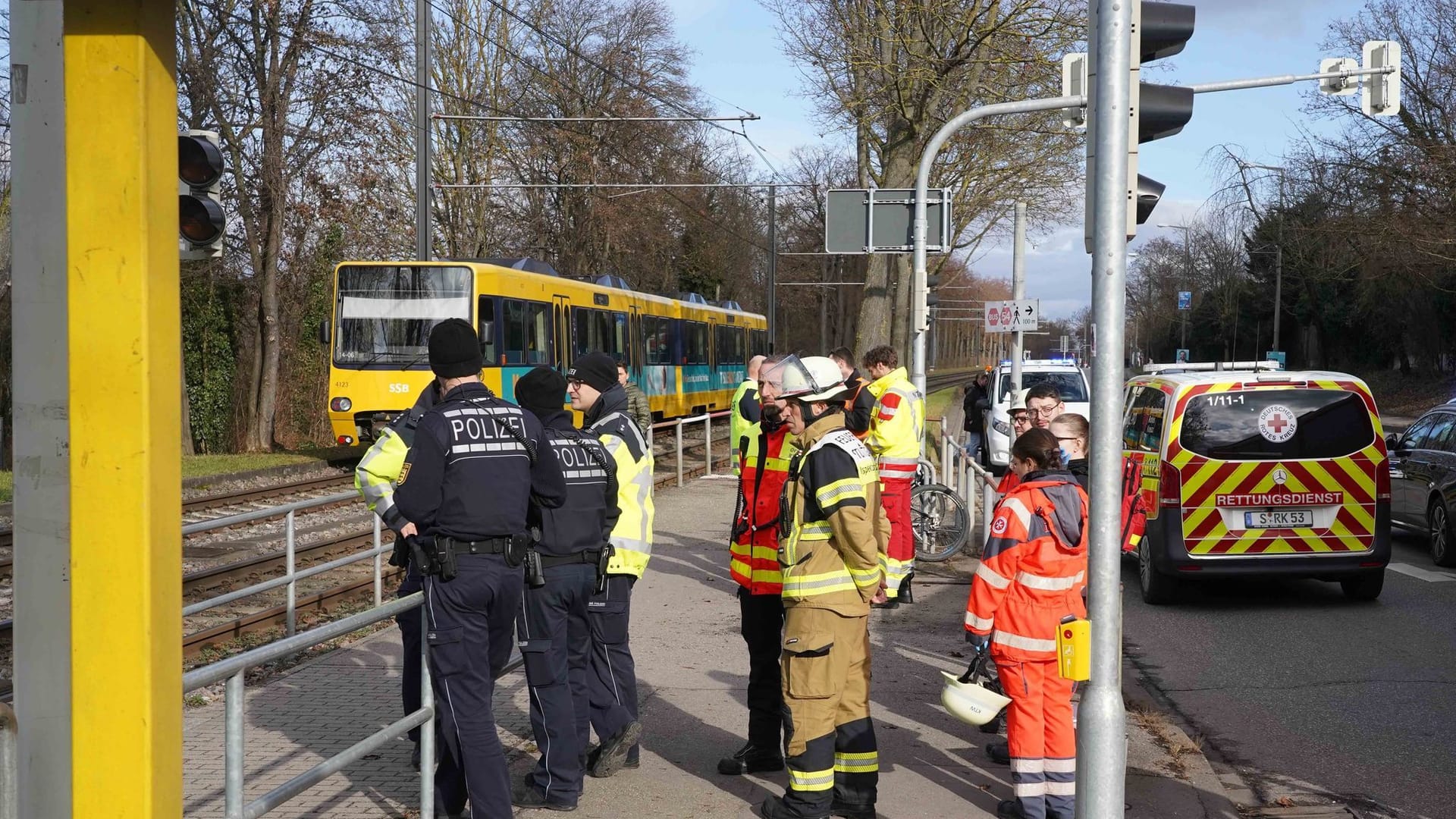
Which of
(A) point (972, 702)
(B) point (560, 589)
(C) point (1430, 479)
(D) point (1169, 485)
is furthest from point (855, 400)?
(C) point (1430, 479)

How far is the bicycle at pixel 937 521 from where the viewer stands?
42.5 feet

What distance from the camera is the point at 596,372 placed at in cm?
654

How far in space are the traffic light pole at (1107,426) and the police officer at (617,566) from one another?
2.31 metres

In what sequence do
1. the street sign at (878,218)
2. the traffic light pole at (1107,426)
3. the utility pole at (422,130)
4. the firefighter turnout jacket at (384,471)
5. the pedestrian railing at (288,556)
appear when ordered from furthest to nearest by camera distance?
1. the utility pole at (422,130)
2. the street sign at (878,218)
3. the pedestrian railing at (288,556)
4. the firefighter turnout jacket at (384,471)
5. the traffic light pole at (1107,426)

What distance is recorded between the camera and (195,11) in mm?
24062

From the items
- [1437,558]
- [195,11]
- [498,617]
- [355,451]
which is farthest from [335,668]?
[195,11]

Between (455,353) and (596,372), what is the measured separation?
1.44m

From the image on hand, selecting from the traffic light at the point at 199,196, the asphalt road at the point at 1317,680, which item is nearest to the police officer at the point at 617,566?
the traffic light at the point at 199,196


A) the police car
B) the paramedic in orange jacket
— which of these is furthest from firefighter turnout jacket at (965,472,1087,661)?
the police car

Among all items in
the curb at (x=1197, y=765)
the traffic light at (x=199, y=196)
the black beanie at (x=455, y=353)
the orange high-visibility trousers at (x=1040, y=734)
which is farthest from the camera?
the curb at (x=1197, y=765)

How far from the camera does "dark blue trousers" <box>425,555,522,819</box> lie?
4.92m

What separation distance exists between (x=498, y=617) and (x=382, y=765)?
1.40 metres

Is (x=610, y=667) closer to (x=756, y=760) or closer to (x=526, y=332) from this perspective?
(x=756, y=760)

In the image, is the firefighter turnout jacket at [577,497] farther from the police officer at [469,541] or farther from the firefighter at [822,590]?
the firefighter at [822,590]
